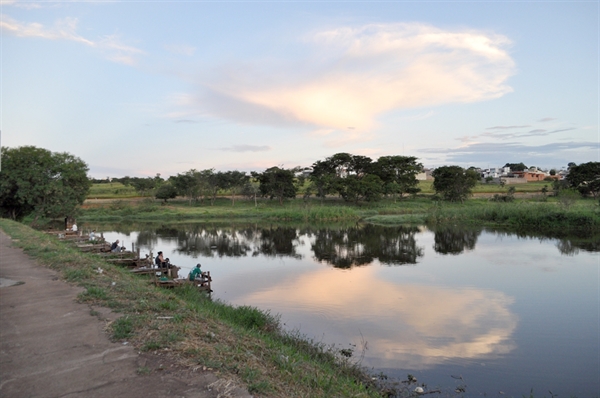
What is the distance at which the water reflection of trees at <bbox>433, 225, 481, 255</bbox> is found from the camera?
28.0m

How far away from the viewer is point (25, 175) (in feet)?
108

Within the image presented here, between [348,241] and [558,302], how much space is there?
18332 mm

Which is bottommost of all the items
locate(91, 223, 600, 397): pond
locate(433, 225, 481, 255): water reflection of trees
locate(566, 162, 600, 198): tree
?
locate(91, 223, 600, 397): pond

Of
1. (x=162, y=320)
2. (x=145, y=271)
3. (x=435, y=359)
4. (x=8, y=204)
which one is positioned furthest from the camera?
(x=8, y=204)

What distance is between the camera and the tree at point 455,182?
59.5 metres

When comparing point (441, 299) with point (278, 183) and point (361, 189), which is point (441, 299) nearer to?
point (361, 189)

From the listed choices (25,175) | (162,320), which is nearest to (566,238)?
(162,320)

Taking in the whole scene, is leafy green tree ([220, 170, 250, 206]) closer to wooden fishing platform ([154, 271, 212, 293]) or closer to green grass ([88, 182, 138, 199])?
green grass ([88, 182, 138, 199])

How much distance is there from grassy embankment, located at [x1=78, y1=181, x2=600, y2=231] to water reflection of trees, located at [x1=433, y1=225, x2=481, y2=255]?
510cm

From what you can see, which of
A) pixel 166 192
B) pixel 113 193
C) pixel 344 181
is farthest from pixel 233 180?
pixel 113 193

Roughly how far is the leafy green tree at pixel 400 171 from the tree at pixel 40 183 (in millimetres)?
40640

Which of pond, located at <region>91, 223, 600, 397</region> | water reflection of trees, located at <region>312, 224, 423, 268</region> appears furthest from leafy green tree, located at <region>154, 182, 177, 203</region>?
pond, located at <region>91, 223, 600, 397</region>

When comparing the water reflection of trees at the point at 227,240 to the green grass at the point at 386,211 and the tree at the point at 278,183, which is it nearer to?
the green grass at the point at 386,211

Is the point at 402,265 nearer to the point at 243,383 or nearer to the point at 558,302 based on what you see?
the point at 558,302
